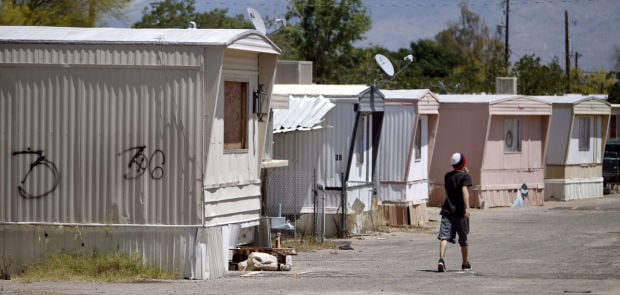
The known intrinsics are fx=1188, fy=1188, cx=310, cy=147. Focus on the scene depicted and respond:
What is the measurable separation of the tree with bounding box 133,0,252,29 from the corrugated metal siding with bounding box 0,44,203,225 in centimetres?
3933

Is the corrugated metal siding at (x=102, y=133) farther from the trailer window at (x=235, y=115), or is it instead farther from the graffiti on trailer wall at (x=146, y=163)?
the trailer window at (x=235, y=115)

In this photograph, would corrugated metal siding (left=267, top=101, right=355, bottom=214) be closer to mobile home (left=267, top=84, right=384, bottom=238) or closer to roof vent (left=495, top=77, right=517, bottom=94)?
mobile home (left=267, top=84, right=384, bottom=238)

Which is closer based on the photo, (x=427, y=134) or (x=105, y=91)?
(x=105, y=91)

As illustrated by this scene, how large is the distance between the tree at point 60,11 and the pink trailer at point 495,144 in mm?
9475

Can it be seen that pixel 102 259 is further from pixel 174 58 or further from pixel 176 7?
pixel 176 7

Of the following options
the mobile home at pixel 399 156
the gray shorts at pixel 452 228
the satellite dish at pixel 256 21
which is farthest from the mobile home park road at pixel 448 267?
the satellite dish at pixel 256 21

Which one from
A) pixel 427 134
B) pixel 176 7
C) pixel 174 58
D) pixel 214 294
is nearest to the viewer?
pixel 214 294

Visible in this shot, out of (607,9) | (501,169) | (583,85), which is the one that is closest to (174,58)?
(501,169)

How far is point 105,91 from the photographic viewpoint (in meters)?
16.1

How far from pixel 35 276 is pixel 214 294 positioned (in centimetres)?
319

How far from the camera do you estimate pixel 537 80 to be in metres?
53.5

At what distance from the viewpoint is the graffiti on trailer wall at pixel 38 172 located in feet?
53.7

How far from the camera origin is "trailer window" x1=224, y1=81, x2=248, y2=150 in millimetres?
16953

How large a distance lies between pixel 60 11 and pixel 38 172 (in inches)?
533
